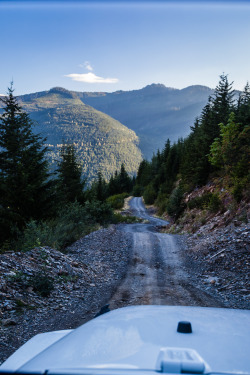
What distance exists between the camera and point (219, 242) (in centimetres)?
1177

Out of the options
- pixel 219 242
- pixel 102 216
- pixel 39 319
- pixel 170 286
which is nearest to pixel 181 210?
pixel 102 216

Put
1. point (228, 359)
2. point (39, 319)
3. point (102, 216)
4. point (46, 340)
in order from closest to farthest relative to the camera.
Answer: point (228, 359)
point (46, 340)
point (39, 319)
point (102, 216)

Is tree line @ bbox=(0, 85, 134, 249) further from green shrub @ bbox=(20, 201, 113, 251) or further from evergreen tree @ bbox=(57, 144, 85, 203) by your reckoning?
evergreen tree @ bbox=(57, 144, 85, 203)

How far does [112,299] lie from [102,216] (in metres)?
15.0

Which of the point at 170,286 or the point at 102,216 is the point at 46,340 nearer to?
the point at 170,286

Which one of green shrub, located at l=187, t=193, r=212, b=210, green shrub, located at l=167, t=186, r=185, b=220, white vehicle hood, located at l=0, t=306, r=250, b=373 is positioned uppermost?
white vehicle hood, located at l=0, t=306, r=250, b=373

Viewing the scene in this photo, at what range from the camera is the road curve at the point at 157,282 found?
6.81m

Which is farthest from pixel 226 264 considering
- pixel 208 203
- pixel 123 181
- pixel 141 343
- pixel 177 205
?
pixel 123 181

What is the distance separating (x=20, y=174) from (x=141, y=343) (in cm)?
1503

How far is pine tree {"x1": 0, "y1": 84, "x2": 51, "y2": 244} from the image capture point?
14914 millimetres

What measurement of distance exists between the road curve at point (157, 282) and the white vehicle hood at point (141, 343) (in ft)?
14.7

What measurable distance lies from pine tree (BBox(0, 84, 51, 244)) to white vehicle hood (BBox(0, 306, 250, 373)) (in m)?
13.4

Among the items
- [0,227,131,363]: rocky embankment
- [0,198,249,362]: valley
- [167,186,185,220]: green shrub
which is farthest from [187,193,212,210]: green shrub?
[0,227,131,363]: rocky embankment

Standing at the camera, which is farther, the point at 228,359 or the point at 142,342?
the point at 142,342
